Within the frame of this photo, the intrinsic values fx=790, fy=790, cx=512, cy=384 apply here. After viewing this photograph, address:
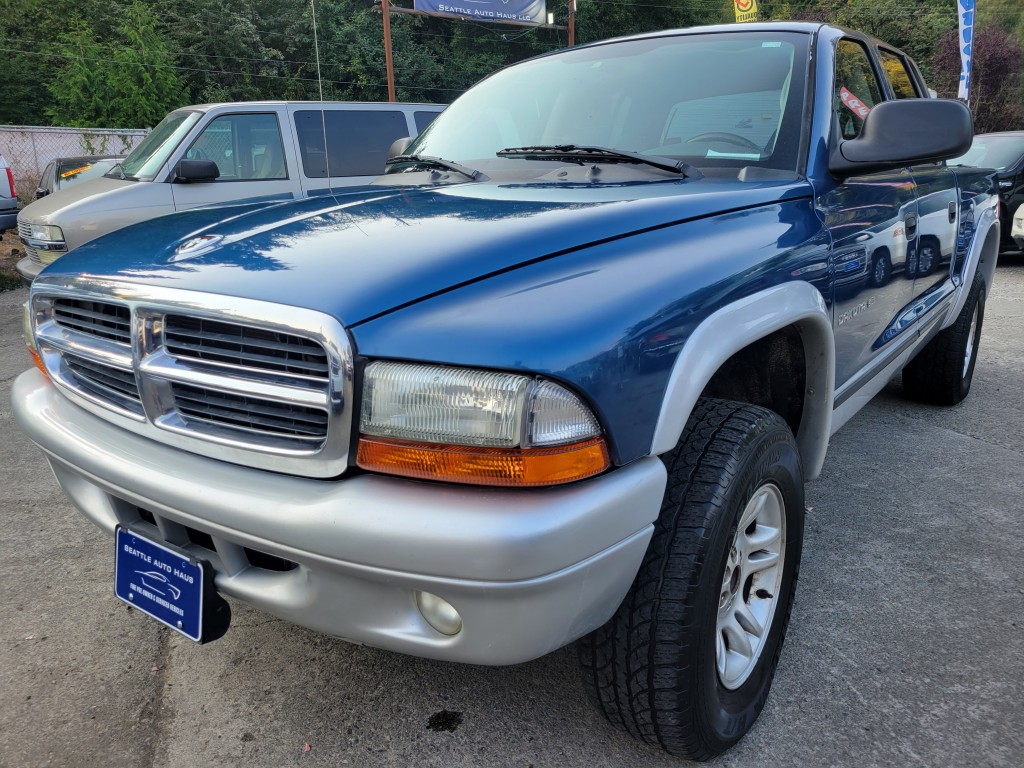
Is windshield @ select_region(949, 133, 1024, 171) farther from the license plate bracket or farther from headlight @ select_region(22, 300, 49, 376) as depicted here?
the license plate bracket

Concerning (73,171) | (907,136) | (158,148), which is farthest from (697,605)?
(73,171)

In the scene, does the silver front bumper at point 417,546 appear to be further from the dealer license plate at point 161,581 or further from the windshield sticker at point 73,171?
the windshield sticker at point 73,171

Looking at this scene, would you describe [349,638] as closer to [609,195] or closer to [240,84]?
[609,195]

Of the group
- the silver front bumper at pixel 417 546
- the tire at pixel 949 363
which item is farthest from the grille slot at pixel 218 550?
the tire at pixel 949 363

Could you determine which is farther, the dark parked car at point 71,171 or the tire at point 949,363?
the dark parked car at point 71,171

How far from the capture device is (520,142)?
264 centimetres

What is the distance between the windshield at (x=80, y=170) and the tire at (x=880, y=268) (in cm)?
1046

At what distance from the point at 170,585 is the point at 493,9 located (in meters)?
22.6

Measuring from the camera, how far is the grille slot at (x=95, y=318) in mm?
1695

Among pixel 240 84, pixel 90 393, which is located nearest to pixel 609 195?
pixel 90 393

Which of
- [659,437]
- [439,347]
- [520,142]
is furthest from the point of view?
[520,142]

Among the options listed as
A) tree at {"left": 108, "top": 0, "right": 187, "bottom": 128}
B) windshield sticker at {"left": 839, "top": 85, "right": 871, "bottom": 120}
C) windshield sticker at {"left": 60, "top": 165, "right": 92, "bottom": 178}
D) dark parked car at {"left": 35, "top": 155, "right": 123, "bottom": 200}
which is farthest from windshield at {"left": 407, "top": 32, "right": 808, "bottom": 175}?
tree at {"left": 108, "top": 0, "right": 187, "bottom": 128}

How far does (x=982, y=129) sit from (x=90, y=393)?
33666mm

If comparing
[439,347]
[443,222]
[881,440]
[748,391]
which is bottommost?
[881,440]
